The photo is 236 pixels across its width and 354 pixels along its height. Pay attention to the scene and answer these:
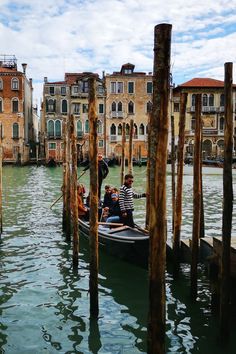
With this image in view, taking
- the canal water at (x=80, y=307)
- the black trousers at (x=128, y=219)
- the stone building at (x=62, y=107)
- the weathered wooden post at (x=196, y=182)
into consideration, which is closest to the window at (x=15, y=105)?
the stone building at (x=62, y=107)

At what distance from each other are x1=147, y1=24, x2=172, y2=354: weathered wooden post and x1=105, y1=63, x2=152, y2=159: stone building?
1219 inches

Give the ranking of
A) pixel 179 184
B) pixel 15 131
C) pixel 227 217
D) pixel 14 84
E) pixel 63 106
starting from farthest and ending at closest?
pixel 63 106 < pixel 15 131 < pixel 14 84 < pixel 179 184 < pixel 227 217

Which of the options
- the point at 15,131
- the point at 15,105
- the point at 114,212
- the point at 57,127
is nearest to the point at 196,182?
the point at 114,212

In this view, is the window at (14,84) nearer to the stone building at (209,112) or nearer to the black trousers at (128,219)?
the stone building at (209,112)

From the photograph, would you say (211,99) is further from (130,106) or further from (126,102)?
(126,102)

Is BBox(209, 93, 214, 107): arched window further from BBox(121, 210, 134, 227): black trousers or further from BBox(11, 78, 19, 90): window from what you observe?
BBox(121, 210, 134, 227): black trousers

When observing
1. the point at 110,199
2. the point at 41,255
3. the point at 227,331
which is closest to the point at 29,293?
the point at 41,255

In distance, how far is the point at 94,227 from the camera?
13.5 feet

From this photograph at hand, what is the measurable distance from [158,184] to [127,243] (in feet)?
10.2

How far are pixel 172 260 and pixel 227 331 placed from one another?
219cm

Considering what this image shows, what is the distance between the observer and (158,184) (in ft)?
8.93

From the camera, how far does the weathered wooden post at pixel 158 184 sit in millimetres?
2635

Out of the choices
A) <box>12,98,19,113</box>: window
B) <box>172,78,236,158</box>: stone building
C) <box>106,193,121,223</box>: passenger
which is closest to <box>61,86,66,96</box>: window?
<box>12,98,19,113</box>: window

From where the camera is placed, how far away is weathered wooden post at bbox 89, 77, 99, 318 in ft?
13.4
